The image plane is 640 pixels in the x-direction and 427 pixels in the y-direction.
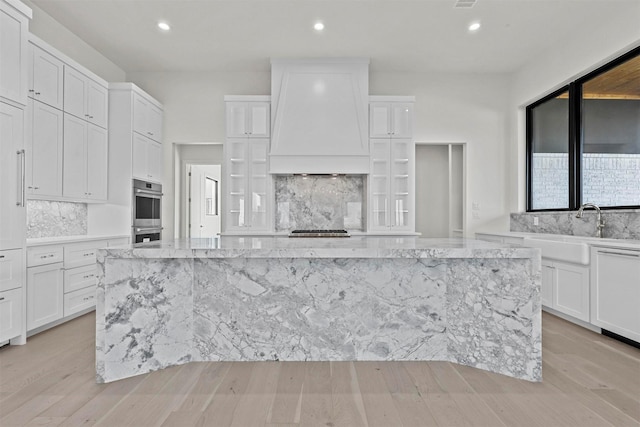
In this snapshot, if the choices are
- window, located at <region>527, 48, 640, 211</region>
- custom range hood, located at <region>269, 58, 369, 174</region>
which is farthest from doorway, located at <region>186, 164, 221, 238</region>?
window, located at <region>527, 48, 640, 211</region>

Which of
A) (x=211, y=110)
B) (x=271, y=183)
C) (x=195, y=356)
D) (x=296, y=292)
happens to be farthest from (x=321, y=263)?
(x=211, y=110)

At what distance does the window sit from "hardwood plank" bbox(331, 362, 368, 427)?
326 centimetres

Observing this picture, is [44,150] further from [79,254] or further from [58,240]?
[79,254]

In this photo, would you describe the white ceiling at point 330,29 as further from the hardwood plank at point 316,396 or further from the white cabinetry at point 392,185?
the hardwood plank at point 316,396

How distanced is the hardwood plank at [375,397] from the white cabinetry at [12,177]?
2805 millimetres

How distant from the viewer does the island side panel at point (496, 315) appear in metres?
2.29

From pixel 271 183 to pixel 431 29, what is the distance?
2.73m

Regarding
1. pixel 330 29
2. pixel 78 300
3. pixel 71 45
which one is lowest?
pixel 78 300

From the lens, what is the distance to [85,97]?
165 inches

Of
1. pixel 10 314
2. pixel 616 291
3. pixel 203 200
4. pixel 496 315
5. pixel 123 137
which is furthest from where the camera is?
pixel 203 200

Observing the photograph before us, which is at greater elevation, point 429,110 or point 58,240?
point 429,110

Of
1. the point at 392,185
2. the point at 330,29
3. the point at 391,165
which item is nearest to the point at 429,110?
the point at 391,165

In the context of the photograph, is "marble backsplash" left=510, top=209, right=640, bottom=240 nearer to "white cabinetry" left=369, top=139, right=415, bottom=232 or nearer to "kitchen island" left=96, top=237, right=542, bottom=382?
"white cabinetry" left=369, top=139, right=415, bottom=232

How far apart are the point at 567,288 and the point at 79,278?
483cm
